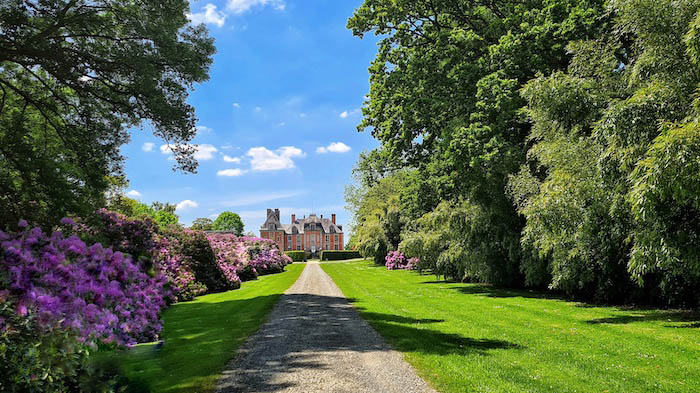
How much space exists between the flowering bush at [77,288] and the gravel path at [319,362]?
161cm

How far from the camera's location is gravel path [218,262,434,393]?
5941 millimetres

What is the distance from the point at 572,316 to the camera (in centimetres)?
1259

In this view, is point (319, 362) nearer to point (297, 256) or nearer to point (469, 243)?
point (469, 243)

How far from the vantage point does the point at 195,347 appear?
8.66 m

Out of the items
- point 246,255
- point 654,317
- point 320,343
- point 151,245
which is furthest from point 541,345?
point 246,255

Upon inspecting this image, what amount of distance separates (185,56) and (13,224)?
6361 millimetres

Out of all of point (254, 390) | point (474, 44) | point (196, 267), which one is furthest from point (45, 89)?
point (474, 44)

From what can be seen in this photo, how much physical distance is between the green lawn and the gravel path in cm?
41

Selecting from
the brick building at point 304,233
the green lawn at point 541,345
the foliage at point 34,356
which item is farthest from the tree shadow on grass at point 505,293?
the brick building at point 304,233

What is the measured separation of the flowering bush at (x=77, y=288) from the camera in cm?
434

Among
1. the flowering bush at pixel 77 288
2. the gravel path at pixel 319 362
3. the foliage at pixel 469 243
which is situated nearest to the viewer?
the flowering bush at pixel 77 288

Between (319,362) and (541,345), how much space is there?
4.62m

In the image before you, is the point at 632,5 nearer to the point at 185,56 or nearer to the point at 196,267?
the point at 185,56

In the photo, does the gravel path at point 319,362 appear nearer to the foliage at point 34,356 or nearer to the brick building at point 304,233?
the foliage at point 34,356
